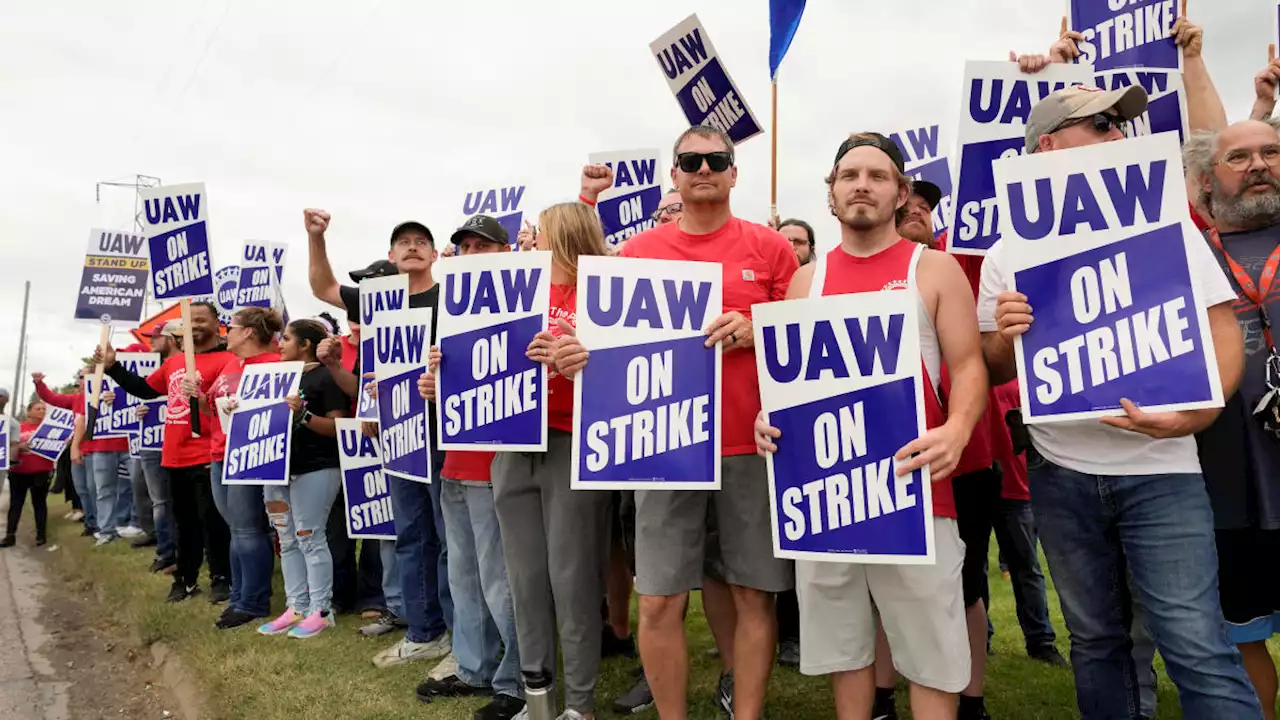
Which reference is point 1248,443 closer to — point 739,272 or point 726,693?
point 739,272

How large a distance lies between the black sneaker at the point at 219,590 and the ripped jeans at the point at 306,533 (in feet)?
4.07

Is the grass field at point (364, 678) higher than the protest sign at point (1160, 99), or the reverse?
the protest sign at point (1160, 99)

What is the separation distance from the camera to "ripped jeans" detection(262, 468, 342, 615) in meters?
5.92

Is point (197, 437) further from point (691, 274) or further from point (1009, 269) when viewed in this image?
point (1009, 269)

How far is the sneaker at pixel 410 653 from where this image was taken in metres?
4.95

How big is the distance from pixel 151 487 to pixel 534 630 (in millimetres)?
7028

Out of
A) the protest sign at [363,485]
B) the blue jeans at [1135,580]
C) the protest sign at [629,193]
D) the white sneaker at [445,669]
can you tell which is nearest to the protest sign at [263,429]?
the protest sign at [363,485]

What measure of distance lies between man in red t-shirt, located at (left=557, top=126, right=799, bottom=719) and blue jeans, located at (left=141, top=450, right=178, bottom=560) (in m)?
7.50

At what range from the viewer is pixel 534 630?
3.66m

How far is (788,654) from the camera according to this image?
4633 millimetres

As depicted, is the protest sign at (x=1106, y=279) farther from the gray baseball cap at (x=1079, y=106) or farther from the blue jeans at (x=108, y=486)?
the blue jeans at (x=108, y=486)

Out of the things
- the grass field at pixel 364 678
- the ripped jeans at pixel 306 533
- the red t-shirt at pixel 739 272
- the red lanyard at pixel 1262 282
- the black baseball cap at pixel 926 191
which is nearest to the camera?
the red lanyard at pixel 1262 282

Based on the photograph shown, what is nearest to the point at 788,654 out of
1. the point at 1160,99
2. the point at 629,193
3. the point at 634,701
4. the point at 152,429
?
the point at 634,701

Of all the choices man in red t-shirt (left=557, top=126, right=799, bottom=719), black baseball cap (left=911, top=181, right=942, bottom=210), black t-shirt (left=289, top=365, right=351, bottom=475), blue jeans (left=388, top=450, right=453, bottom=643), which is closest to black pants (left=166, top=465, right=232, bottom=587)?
black t-shirt (left=289, top=365, right=351, bottom=475)
